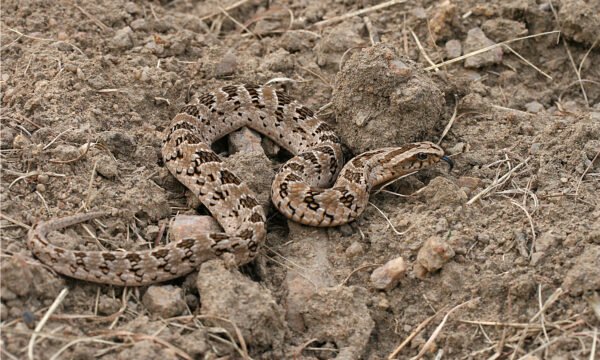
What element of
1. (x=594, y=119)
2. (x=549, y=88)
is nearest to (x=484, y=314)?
(x=594, y=119)

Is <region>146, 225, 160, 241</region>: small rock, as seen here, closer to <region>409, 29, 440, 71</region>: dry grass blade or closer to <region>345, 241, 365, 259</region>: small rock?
<region>345, 241, 365, 259</region>: small rock

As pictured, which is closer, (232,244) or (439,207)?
(232,244)

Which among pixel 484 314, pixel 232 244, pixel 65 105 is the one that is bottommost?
pixel 484 314

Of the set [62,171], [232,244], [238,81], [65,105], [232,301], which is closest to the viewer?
[232,301]

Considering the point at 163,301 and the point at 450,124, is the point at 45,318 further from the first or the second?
the point at 450,124

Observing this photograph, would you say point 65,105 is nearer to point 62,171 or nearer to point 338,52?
point 62,171

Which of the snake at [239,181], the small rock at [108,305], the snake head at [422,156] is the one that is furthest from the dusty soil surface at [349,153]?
the snake head at [422,156]
